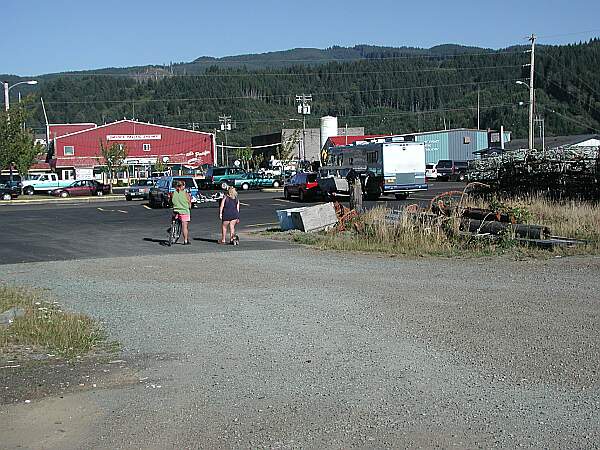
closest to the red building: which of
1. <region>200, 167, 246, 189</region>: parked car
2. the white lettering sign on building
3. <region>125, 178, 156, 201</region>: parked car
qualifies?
the white lettering sign on building

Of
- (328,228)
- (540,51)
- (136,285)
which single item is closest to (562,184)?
(328,228)

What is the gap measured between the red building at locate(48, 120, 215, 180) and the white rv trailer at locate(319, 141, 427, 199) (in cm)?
5803

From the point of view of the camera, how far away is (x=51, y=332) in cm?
981

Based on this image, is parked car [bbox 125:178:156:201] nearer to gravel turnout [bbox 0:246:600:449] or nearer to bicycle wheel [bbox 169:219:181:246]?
bicycle wheel [bbox 169:219:181:246]

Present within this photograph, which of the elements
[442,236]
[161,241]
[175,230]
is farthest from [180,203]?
[442,236]

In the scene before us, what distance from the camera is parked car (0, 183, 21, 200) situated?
5772 cm

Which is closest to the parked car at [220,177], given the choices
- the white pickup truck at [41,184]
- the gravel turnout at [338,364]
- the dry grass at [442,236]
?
the white pickup truck at [41,184]

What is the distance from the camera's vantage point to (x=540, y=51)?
162m

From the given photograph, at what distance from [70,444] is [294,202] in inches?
1481

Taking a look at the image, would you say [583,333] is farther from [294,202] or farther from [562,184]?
[294,202]

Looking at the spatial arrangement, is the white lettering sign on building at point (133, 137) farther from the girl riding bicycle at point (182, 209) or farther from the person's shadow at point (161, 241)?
the girl riding bicycle at point (182, 209)

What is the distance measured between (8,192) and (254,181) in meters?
18.3

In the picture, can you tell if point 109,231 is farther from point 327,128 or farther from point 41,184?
point 327,128

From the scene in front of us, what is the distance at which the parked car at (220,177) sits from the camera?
65.0 metres
